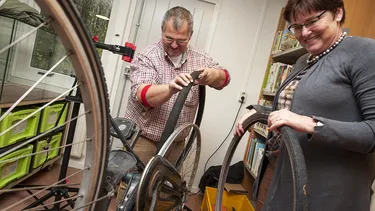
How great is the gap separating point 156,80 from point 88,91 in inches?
31.8

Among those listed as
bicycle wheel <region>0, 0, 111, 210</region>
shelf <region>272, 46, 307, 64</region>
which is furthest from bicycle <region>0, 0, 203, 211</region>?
shelf <region>272, 46, 307, 64</region>

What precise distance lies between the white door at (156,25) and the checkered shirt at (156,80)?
133 cm

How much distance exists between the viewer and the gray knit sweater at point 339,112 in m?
0.74

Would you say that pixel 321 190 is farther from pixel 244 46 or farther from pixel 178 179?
pixel 244 46

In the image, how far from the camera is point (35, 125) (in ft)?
6.54

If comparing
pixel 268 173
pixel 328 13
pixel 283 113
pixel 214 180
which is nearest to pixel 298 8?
pixel 328 13

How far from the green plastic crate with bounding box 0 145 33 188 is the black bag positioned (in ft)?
5.17

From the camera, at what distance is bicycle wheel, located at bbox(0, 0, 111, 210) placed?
413 mm

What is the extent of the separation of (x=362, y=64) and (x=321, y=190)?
0.39 metres

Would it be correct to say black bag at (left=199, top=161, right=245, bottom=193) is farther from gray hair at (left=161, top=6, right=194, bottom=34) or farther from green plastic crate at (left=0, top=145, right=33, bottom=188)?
gray hair at (left=161, top=6, right=194, bottom=34)

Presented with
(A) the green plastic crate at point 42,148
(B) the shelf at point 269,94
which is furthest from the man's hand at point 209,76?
(A) the green plastic crate at point 42,148

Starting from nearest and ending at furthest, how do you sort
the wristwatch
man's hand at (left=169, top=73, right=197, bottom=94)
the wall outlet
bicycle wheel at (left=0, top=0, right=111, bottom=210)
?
1. bicycle wheel at (left=0, top=0, right=111, bottom=210)
2. the wristwatch
3. man's hand at (left=169, top=73, right=197, bottom=94)
4. the wall outlet

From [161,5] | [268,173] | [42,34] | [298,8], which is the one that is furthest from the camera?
[161,5]

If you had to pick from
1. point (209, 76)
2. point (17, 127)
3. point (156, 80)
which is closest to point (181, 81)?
point (209, 76)
